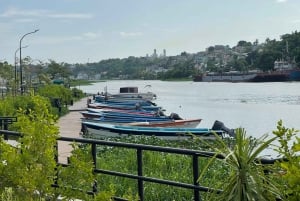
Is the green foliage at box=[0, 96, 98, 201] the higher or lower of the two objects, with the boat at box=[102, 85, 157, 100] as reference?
higher

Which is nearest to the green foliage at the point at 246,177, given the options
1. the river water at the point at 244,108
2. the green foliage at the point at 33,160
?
the river water at the point at 244,108

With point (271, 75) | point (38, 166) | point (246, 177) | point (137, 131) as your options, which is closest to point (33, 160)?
point (38, 166)

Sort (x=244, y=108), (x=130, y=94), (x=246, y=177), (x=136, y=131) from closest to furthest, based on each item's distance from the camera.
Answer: (x=246, y=177) < (x=136, y=131) < (x=244, y=108) < (x=130, y=94)

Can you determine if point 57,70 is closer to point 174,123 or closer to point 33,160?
point 174,123

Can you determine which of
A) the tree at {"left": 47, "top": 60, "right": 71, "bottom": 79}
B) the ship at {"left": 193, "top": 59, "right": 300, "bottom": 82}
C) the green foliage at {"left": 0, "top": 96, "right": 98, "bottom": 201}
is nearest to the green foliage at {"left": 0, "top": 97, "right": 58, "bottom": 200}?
the green foliage at {"left": 0, "top": 96, "right": 98, "bottom": 201}

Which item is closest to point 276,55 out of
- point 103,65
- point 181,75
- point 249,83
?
point 249,83

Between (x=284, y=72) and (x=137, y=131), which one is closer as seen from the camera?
(x=137, y=131)

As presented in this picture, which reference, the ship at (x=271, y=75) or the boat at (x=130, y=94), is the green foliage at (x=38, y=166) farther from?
the ship at (x=271, y=75)

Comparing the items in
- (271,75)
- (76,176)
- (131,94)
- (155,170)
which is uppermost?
(271,75)

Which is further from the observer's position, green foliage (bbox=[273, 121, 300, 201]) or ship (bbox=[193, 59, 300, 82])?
ship (bbox=[193, 59, 300, 82])

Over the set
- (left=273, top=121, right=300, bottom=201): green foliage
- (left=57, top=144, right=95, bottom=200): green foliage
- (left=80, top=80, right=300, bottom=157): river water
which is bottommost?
(left=80, top=80, right=300, bottom=157): river water

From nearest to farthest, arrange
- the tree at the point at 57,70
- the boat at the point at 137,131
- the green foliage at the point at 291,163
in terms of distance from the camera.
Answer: the green foliage at the point at 291,163 → the boat at the point at 137,131 → the tree at the point at 57,70

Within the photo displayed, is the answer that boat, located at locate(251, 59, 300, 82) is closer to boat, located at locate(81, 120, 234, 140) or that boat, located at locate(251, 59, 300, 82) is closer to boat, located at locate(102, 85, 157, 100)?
boat, located at locate(102, 85, 157, 100)

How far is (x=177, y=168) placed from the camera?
9.07 meters
